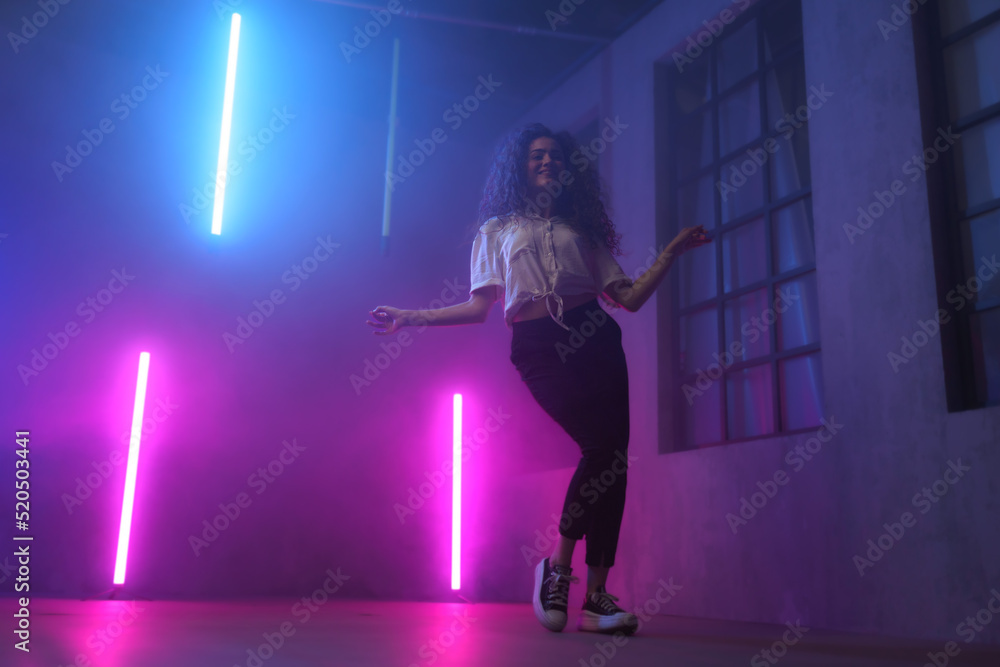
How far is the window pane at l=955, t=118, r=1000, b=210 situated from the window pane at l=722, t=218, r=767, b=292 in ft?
2.78

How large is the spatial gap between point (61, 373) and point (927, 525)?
3.61 meters

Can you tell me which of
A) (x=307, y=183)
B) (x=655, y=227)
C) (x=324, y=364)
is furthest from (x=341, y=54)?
(x=655, y=227)

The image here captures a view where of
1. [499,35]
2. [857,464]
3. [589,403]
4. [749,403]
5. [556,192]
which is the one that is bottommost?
[857,464]

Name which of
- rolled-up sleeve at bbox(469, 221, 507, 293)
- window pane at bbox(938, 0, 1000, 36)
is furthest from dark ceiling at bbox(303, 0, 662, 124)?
rolled-up sleeve at bbox(469, 221, 507, 293)

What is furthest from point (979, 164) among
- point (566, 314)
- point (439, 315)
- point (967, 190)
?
point (439, 315)

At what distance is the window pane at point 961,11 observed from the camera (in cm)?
257

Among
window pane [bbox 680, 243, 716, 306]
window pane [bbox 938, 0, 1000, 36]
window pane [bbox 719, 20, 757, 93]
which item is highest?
window pane [bbox 719, 20, 757, 93]

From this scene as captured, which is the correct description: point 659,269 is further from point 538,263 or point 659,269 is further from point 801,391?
point 801,391

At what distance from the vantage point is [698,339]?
3592mm

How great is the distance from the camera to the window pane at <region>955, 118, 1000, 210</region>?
2.50 metres

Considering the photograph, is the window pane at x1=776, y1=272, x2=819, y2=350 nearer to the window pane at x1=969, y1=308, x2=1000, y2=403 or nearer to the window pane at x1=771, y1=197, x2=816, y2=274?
the window pane at x1=771, y1=197, x2=816, y2=274

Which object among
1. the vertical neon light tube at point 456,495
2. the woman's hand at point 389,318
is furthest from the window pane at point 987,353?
the vertical neon light tube at point 456,495

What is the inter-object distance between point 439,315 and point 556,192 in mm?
A: 503

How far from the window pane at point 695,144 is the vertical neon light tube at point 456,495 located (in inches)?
69.5
